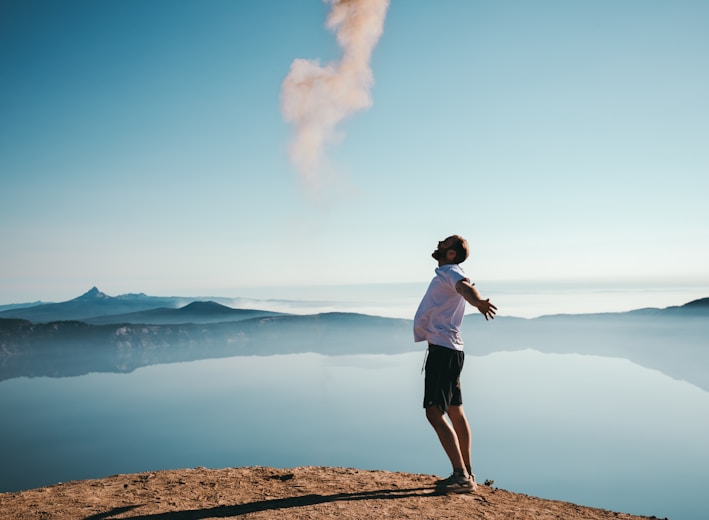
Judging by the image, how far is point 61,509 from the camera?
4730 millimetres

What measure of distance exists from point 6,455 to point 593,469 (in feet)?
693

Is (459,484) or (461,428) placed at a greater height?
(461,428)

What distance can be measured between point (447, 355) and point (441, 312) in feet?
1.62

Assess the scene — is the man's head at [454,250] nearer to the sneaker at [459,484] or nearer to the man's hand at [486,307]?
the man's hand at [486,307]

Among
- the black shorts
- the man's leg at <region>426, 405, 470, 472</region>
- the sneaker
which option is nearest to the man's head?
the black shorts

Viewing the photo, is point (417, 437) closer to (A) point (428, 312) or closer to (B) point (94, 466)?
(B) point (94, 466)

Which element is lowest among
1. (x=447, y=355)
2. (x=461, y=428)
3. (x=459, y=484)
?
(x=459, y=484)

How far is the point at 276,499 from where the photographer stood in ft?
16.0

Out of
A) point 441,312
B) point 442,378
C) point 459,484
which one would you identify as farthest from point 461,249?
point 459,484

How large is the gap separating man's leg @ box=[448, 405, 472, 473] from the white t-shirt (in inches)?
28.5

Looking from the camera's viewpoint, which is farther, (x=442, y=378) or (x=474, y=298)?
(x=442, y=378)

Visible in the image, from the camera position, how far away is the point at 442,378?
15.8ft

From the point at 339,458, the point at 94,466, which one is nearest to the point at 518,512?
the point at 94,466

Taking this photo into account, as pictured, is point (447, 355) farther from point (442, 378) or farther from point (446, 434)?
point (446, 434)
